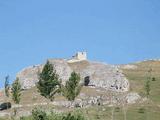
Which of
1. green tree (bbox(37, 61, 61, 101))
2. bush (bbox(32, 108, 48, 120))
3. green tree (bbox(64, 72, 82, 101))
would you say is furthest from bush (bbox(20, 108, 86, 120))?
green tree (bbox(37, 61, 61, 101))

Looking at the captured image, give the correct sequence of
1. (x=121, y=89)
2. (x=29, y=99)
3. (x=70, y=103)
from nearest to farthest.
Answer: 1. (x=70, y=103)
2. (x=29, y=99)
3. (x=121, y=89)

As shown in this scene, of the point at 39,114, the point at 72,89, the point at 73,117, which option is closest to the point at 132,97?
the point at 72,89

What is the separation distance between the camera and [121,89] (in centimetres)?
19338

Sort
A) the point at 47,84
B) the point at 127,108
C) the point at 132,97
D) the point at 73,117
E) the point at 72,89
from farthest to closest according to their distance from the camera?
the point at 132,97, the point at 127,108, the point at 47,84, the point at 72,89, the point at 73,117

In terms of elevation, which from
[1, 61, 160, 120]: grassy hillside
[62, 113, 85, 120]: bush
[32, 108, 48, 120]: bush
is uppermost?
[1, 61, 160, 120]: grassy hillside

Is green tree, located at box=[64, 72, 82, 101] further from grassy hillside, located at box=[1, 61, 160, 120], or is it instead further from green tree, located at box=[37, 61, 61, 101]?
grassy hillside, located at box=[1, 61, 160, 120]

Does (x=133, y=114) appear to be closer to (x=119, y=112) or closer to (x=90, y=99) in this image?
(x=119, y=112)

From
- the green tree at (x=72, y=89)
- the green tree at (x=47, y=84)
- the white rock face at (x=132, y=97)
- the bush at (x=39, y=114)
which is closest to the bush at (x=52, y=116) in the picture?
the bush at (x=39, y=114)

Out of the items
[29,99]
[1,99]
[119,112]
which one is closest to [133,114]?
[119,112]

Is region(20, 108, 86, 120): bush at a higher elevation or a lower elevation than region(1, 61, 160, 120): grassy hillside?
lower

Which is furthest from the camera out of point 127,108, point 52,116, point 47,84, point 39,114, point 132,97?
point 132,97

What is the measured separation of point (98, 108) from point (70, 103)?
28.4 ft

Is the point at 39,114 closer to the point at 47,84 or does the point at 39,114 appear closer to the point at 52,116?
the point at 52,116

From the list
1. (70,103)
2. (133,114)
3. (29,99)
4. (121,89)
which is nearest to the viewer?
(133,114)
